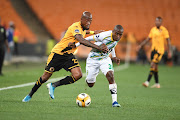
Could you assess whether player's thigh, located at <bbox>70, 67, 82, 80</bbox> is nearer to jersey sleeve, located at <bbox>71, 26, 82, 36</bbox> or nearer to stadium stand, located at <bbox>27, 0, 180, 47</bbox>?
jersey sleeve, located at <bbox>71, 26, 82, 36</bbox>

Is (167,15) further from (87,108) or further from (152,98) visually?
(87,108)

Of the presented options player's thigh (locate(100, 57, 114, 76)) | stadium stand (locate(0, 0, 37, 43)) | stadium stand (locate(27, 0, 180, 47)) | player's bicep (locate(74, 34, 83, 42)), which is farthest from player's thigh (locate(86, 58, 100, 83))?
stadium stand (locate(0, 0, 37, 43))

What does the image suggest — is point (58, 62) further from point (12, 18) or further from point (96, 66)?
point (12, 18)

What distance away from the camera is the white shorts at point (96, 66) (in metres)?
8.63

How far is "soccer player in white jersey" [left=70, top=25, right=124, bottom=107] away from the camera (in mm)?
8312

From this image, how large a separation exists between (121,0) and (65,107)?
2655 centimetres

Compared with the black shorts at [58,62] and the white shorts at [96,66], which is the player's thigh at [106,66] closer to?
the white shorts at [96,66]

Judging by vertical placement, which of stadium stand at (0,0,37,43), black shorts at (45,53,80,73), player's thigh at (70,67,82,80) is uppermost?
black shorts at (45,53,80,73)

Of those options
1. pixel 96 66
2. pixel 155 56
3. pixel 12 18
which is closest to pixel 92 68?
pixel 96 66

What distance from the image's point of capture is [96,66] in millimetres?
9039

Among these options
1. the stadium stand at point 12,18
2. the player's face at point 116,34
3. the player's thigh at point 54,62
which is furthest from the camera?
the stadium stand at point 12,18

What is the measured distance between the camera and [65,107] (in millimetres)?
7855

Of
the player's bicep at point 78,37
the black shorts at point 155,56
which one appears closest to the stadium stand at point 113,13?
the black shorts at point 155,56

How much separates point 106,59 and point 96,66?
0.33 meters
